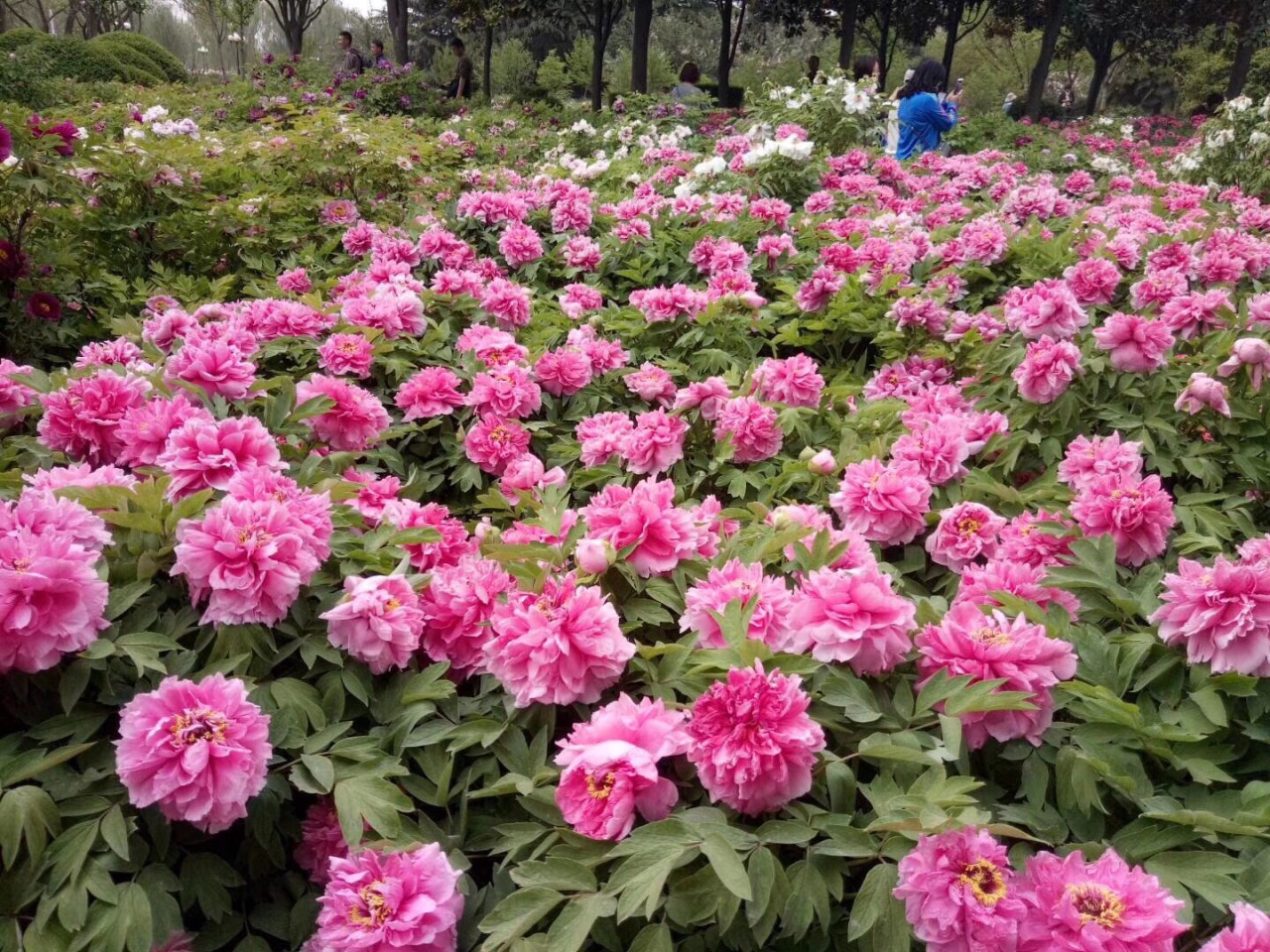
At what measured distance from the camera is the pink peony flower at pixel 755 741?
1.10 meters

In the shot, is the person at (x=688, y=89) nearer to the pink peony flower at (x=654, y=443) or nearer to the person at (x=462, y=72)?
the person at (x=462, y=72)

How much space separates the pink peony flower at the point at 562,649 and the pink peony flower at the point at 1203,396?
161 cm

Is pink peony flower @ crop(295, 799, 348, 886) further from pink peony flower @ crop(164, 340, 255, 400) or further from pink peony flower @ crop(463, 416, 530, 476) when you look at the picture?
pink peony flower @ crop(463, 416, 530, 476)

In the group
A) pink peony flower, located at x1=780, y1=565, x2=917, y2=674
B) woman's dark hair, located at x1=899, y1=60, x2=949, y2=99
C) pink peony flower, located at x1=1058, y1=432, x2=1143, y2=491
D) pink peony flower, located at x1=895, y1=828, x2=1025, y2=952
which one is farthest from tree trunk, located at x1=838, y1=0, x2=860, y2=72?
pink peony flower, located at x1=895, y1=828, x2=1025, y2=952

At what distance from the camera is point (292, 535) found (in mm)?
1334

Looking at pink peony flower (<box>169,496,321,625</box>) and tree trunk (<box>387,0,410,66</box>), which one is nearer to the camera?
pink peony flower (<box>169,496,321,625</box>)

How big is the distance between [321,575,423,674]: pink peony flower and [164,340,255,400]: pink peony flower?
882 mm

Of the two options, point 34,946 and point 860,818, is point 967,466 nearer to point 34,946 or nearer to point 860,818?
point 860,818

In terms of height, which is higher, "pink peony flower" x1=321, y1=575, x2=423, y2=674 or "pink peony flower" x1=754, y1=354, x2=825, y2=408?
"pink peony flower" x1=754, y1=354, x2=825, y2=408

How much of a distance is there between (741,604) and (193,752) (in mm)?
825

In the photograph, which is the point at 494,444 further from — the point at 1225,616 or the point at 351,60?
the point at 351,60

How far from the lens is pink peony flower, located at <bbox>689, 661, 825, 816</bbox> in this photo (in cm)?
110

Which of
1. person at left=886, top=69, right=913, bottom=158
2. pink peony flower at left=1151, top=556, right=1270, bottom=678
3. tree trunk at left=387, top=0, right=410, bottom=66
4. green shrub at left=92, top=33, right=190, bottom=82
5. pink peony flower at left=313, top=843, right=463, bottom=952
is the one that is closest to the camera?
pink peony flower at left=313, top=843, right=463, bottom=952

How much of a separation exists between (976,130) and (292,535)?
1438 cm
